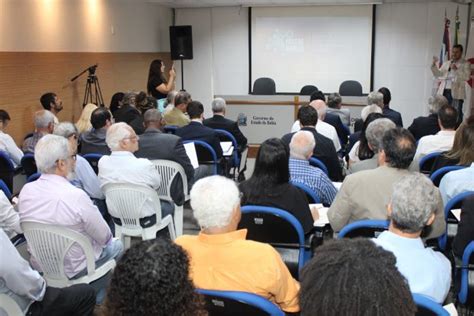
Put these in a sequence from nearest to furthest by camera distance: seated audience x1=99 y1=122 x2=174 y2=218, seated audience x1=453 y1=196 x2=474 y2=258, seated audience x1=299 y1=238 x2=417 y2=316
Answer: seated audience x1=299 y1=238 x2=417 y2=316, seated audience x1=453 y1=196 x2=474 y2=258, seated audience x1=99 y1=122 x2=174 y2=218

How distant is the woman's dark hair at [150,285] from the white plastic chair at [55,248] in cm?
154

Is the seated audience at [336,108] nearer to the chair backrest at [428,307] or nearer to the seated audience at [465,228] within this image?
the seated audience at [465,228]

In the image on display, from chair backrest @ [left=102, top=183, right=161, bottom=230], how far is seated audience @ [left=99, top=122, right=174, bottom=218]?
54 millimetres

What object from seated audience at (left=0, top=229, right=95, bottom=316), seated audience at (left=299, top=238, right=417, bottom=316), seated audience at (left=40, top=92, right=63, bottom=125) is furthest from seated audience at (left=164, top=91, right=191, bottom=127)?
seated audience at (left=299, top=238, right=417, bottom=316)

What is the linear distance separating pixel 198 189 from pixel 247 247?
369mm

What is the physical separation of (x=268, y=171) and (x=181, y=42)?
8.34 meters

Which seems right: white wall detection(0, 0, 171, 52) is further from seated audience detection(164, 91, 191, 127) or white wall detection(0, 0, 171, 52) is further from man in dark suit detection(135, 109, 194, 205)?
man in dark suit detection(135, 109, 194, 205)

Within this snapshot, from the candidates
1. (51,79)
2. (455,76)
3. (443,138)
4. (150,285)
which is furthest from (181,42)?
(150,285)

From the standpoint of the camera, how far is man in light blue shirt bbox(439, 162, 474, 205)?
3.21 m

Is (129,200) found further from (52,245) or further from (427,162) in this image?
(427,162)

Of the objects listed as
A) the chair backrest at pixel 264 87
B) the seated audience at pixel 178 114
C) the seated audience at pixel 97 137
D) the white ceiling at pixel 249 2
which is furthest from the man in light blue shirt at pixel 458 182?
the white ceiling at pixel 249 2

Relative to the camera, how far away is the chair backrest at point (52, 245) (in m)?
2.75

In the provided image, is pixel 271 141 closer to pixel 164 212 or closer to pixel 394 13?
pixel 164 212

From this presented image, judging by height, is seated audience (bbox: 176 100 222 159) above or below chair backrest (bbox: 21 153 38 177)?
above
